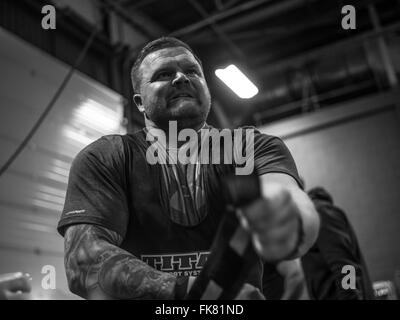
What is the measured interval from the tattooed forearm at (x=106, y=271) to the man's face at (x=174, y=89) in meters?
0.43

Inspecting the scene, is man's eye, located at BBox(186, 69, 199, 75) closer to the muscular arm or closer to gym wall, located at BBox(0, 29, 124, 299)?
the muscular arm

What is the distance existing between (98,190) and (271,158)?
0.48 metres

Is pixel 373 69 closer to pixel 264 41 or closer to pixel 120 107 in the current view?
pixel 264 41

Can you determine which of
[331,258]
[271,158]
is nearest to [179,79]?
[271,158]

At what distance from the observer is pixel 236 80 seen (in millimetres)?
4543

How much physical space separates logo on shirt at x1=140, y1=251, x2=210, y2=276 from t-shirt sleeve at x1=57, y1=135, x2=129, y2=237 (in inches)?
4.8

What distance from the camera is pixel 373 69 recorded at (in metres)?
5.95

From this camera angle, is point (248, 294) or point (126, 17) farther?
point (126, 17)

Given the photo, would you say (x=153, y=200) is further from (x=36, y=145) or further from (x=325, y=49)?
(x=325, y=49)

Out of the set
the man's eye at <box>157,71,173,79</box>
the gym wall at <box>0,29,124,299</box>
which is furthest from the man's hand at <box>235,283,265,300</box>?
the gym wall at <box>0,29,124,299</box>

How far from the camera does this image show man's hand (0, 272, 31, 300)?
3.21 feet

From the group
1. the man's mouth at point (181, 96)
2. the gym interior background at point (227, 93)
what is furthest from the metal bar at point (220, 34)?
the man's mouth at point (181, 96)

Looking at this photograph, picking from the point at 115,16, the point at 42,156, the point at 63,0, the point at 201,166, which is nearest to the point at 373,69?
the point at 115,16

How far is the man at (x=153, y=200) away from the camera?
1.18 metres
